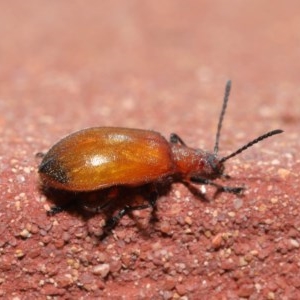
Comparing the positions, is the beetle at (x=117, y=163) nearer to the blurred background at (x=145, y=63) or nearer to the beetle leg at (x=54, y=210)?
the beetle leg at (x=54, y=210)

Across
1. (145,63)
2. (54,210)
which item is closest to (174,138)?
(54,210)

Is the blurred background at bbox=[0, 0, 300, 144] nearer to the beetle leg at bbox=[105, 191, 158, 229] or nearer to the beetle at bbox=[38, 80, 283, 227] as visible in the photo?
the beetle at bbox=[38, 80, 283, 227]

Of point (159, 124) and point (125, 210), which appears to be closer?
point (125, 210)

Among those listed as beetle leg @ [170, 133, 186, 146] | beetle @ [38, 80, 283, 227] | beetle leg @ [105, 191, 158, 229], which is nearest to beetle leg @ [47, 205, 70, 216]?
beetle @ [38, 80, 283, 227]

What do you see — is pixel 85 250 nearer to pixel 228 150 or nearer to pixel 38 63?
pixel 228 150

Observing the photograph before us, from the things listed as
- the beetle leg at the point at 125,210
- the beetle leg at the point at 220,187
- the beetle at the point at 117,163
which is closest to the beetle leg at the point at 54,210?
the beetle at the point at 117,163

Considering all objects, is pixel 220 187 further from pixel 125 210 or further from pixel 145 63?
pixel 145 63
